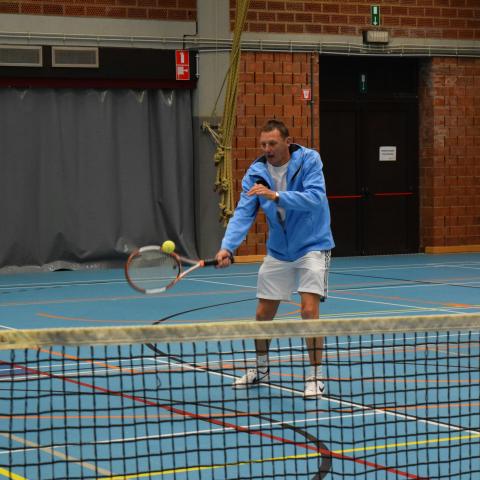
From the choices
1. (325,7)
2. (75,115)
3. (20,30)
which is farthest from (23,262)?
(325,7)

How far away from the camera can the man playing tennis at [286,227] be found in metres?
6.64

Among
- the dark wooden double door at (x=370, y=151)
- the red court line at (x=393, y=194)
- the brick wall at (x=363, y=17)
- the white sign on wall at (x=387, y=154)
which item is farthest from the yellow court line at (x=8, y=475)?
the white sign on wall at (x=387, y=154)

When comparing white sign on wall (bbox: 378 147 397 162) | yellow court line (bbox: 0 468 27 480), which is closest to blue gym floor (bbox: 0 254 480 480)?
yellow court line (bbox: 0 468 27 480)

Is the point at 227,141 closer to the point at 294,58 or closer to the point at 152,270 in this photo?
the point at 294,58

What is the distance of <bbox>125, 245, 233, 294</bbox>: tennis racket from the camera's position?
6430 mm

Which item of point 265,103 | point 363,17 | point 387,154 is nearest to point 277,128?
point 265,103

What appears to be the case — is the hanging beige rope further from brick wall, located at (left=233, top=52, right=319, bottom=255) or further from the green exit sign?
the green exit sign

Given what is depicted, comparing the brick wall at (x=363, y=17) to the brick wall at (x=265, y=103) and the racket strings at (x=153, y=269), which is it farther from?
the racket strings at (x=153, y=269)

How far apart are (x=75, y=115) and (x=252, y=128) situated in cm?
282

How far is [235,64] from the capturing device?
16.4m

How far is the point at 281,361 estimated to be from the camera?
7.71m

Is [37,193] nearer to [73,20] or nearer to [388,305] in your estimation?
[73,20]

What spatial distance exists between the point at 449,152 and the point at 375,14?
2.75m

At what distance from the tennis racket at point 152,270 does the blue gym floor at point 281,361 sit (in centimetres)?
55
